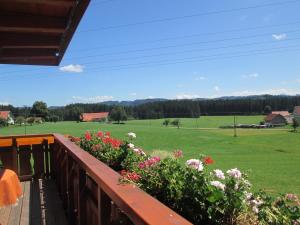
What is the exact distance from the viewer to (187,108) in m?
75.2

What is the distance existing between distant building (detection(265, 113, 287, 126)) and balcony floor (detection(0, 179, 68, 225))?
7413cm

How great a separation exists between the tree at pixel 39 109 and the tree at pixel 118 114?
1436cm

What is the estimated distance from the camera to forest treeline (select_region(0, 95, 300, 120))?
68.1 metres

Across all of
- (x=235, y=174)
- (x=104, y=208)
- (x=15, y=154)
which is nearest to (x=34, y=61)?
(x=15, y=154)

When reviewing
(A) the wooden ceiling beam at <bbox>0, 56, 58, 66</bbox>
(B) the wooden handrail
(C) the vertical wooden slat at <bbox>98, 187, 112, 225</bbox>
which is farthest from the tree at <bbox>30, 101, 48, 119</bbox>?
(B) the wooden handrail

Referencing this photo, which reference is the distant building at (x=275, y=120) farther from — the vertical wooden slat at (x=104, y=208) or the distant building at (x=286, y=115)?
the vertical wooden slat at (x=104, y=208)

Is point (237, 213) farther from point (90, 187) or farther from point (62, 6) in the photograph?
point (62, 6)

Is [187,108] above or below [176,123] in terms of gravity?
above

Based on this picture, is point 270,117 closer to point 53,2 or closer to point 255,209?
point 53,2

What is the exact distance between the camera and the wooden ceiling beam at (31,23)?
298 cm

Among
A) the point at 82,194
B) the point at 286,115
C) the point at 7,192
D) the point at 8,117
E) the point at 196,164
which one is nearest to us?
the point at 196,164

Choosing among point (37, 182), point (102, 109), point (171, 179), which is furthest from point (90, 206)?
point (102, 109)

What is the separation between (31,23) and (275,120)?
7958 cm

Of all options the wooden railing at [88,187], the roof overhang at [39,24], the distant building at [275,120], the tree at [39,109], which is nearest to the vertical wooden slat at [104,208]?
the wooden railing at [88,187]
